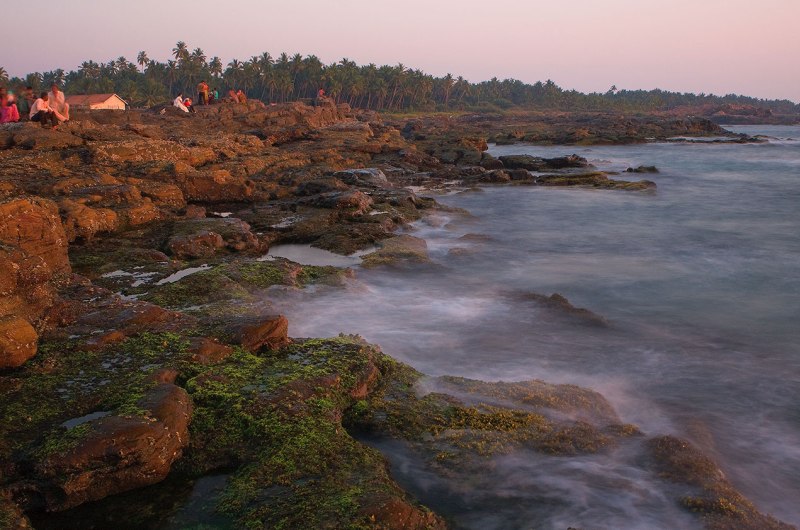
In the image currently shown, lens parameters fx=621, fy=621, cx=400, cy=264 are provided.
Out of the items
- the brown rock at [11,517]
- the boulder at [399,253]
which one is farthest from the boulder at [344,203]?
the brown rock at [11,517]

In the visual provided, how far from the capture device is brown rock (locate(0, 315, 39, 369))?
5992 mm

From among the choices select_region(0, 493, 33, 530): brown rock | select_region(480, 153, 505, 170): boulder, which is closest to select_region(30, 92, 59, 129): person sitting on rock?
select_region(0, 493, 33, 530): brown rock

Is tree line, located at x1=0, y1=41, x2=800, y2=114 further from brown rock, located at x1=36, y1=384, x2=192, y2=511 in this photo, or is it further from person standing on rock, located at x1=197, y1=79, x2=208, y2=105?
brown rock, located at x1=36, y1=384, x2=192, y2=511

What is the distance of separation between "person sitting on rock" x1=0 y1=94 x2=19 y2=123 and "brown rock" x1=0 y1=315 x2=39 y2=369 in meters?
18.7

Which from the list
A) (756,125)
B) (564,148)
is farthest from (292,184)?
(756,125)

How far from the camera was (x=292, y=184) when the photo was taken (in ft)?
66.8

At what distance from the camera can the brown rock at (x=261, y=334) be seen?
7.14 metres

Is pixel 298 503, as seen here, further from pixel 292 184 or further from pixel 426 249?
pixel 292 184

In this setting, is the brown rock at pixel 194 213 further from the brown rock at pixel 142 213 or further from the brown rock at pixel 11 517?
the brown rock at pixel 11 517

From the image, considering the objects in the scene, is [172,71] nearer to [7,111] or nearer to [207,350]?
[7,111]

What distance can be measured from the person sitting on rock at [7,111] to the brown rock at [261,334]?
62.5ft

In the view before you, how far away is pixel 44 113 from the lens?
20.3m

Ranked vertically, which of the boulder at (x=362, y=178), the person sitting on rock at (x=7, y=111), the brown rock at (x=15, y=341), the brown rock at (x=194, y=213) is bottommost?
the brown rock at (x=194, y=213)

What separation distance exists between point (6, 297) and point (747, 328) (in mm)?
10924
